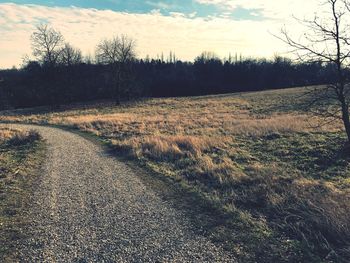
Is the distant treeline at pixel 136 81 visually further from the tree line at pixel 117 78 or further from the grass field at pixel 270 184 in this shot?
the grass field at pixel 270 184

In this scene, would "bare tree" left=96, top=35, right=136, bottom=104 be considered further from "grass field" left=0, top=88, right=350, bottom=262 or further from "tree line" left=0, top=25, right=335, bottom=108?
"grass field" left=0, top=88, right=350, bottom=262

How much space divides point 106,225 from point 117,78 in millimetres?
52681

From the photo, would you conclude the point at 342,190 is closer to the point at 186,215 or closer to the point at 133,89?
the point at 186,215

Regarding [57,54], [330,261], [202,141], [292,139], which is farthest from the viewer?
[57,54]

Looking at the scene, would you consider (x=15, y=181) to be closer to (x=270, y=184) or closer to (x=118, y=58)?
(x=270, y=184)

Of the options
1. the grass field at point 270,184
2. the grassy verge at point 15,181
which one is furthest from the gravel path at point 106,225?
the grass field at point 270,184

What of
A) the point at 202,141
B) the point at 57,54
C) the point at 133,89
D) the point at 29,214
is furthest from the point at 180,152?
the point at 133,89

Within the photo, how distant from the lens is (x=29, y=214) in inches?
315

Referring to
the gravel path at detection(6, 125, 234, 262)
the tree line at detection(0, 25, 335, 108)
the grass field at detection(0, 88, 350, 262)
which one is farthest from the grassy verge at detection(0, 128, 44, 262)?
the tree line at detection(0, 25, 335, 108)

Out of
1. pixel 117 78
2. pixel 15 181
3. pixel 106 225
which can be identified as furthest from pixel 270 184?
pixel 117 78

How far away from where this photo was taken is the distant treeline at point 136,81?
196 ft

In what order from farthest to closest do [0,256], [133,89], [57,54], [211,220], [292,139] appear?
1. [133,89]
2. [57,54]
3. [292,139]
4. [211,220]
5. [0,256]

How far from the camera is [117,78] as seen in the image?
5797 centimetres

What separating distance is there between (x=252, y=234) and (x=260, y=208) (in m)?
1.54
